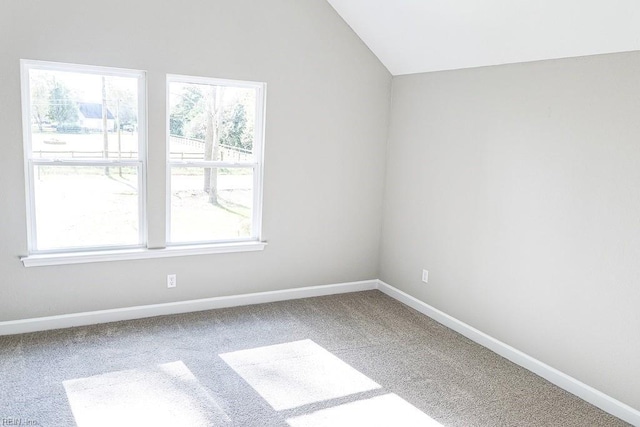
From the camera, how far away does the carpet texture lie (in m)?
2.76

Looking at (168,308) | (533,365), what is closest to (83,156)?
(168,308)

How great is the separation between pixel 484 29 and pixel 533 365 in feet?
7.60

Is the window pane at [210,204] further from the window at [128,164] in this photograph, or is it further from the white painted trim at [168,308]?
the white painted trim at [168,308]

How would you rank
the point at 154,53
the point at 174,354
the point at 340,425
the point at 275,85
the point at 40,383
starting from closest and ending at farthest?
the point at 340,425
the point at 40,383
the point at 174,354
the point at 154,53
the point at 275,85

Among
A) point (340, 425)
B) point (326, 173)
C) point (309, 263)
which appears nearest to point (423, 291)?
point (309, 263)

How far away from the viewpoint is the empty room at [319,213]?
290 cm

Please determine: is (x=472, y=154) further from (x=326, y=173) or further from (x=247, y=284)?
(x=247, y=284)

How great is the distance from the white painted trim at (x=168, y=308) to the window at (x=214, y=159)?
525 mm

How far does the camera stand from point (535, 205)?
3363 mm

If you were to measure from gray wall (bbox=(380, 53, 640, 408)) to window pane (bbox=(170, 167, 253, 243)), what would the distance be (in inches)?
58.4

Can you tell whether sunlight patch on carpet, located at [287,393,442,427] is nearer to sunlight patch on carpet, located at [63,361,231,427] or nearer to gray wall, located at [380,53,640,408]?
sunlight patch on carpet, located at [63,361,231,427]

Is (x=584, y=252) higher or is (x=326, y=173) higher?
(x=326, y=173)

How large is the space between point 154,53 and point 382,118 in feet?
6.97

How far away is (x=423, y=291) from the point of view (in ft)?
14.5
